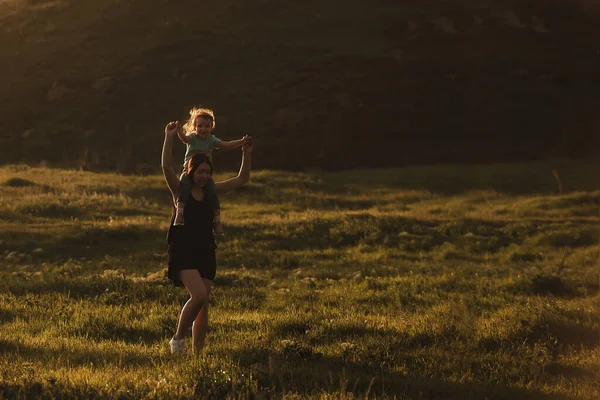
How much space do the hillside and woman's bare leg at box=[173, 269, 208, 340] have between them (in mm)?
33307

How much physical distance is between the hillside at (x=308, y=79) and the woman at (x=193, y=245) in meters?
33.2

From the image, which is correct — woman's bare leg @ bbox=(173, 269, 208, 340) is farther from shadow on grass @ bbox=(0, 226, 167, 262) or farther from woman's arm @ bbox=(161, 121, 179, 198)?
shadow on grass @ bbox=(0, 226, 167, 262)

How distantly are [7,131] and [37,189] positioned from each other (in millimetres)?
23456

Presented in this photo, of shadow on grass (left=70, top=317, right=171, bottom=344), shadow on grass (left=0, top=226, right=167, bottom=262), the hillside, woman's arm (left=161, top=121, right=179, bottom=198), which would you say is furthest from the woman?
the hillside

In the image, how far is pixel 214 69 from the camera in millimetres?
57531

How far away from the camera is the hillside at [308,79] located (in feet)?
154

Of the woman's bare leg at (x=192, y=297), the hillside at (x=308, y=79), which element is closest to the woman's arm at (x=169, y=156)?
the woman's bare leg at (x=192, y=297)

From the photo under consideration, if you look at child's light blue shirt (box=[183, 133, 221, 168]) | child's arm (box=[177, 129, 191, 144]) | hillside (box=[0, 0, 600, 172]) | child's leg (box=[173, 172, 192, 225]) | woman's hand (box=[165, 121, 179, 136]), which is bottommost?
child's leg (box=[173, 172, 192, 225])

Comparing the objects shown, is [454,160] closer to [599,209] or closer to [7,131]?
[599,209]

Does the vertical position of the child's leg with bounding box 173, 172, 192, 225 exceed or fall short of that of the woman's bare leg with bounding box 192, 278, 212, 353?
it exceeds it

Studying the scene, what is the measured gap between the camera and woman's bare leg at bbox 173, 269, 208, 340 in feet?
23.3

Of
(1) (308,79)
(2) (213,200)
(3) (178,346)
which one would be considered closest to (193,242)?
(2) (213,200)

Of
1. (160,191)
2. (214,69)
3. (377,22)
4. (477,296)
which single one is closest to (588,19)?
(377,22)

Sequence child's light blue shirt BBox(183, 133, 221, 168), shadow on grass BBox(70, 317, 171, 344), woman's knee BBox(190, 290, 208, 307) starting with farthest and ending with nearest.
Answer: shadow on grass BBox(70, 317, 171, 344), child's light blue shirt BBox(183, 133, 221, 168), woman's knee BBox(190, 290, 208, 307)
